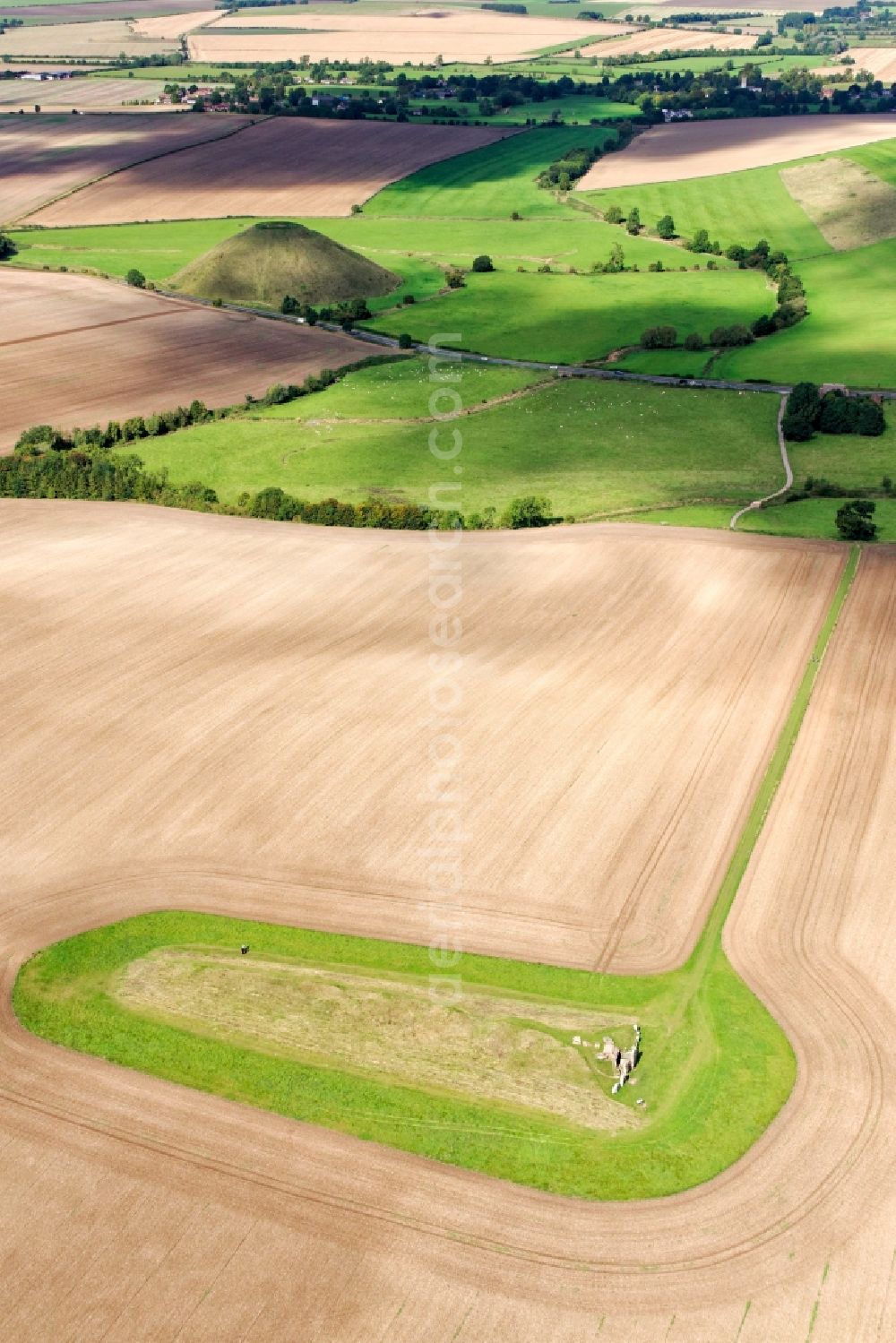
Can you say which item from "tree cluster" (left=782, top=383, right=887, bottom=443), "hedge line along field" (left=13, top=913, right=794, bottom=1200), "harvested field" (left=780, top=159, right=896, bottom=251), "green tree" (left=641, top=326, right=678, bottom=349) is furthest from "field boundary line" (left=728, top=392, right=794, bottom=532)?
"harvested field" (left=780, top=159, right=896, bottom=251)

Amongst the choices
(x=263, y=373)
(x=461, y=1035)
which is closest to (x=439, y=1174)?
(x=461, y=1035)

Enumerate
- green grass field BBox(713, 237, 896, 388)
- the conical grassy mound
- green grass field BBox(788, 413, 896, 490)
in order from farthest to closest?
the conical grassy mound → green grass field BBox(713, 237, 896, 388) → green grass field BBox(788, 413, 896, 490)

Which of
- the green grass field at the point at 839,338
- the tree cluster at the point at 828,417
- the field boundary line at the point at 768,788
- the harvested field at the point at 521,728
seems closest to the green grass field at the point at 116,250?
the green grass field at the point at 839,338

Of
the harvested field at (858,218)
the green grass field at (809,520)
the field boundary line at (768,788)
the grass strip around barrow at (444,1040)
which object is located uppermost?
the harvested field at (858,218)

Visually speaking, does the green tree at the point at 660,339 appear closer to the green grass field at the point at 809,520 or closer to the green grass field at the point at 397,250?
the green grass field at the point at 397,250

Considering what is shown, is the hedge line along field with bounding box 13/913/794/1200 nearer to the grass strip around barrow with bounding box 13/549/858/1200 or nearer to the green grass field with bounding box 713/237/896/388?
the grass strip around barrow with bounding box 13/549/858/1200

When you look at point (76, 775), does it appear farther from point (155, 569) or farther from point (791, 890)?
point (791, 890)
